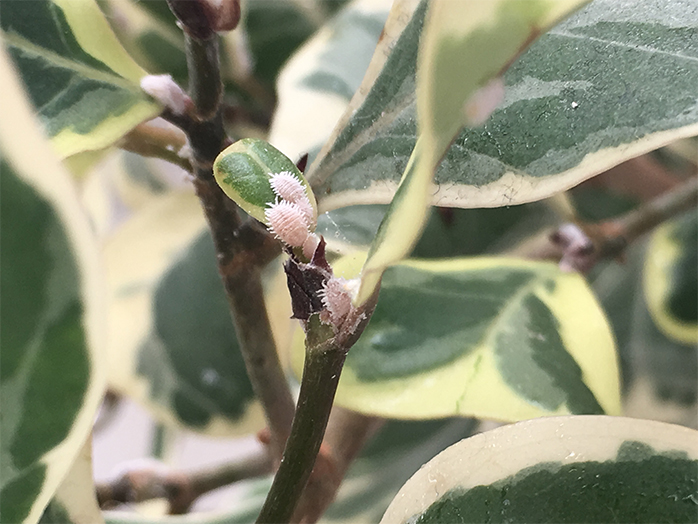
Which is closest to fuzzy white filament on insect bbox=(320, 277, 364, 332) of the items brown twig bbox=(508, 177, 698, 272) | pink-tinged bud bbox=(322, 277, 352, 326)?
pink-tinged bud bbox=(322, 277, 352, 326)

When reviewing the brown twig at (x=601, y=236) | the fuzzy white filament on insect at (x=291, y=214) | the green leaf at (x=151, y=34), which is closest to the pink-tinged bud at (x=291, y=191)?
the fuzzy white filament on insect at (x=291, y=214)

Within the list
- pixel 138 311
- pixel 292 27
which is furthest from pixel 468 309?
pixel 292 27

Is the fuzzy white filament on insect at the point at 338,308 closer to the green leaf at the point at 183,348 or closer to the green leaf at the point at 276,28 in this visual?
the green leaf at the point at 183,348

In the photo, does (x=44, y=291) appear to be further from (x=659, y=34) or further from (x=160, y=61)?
(x=160, y=61)

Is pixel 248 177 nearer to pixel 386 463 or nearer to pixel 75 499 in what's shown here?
pixel 75 499

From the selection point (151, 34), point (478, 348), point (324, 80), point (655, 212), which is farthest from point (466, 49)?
point (151, 34)
